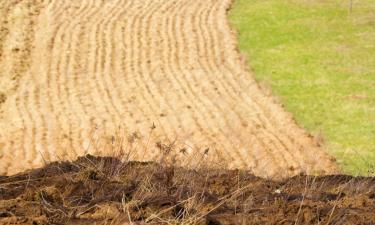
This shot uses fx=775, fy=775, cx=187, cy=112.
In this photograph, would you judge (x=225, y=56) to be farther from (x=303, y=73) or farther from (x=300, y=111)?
(x=300, y=111)

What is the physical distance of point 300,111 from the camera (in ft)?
67.4

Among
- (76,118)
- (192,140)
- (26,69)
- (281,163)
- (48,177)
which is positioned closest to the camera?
(48,177)

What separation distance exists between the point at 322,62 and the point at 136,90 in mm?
6405

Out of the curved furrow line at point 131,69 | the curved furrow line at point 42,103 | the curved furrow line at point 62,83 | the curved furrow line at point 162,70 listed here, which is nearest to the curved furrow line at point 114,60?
the curved furrow line at point 131,69

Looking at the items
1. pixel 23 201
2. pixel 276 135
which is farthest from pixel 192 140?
pixel 23 201

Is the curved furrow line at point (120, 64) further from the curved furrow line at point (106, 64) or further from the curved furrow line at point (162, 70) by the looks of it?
the curved furrow line at point (162, 70)

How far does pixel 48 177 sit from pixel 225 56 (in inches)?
701

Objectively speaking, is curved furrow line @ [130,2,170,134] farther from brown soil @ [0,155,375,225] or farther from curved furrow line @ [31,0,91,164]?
brown soil @ [0,155,375,225]

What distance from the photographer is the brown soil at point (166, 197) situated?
7.22 m

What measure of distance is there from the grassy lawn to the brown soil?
260 inches

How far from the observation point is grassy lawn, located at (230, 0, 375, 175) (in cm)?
1881

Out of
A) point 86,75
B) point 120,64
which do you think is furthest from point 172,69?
point 86,75

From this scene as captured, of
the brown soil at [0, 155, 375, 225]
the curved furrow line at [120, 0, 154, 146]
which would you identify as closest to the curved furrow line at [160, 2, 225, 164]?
→ the curved furrow line at [120, 0, 154, 146]

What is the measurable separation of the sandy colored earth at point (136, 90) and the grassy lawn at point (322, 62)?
590 millimetres
